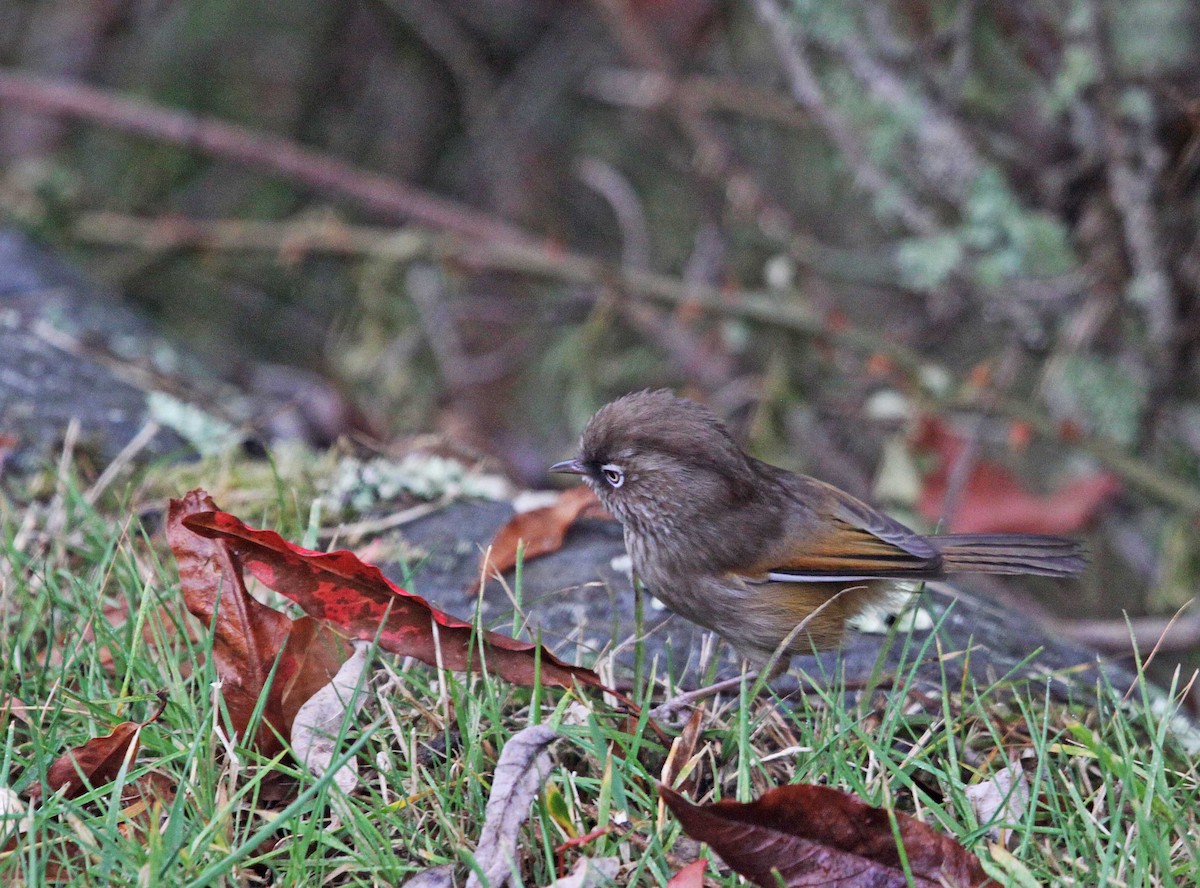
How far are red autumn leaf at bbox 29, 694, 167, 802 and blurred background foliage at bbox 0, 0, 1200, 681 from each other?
7.45ft

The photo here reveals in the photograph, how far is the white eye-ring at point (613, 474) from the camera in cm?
325

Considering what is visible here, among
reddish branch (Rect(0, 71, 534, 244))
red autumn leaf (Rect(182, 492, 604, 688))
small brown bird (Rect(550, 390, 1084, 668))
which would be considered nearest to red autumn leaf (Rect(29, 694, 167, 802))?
red autumn leaf (Rect(182, 492, 604, 688))

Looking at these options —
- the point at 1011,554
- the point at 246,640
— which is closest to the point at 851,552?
the point at 1011,554

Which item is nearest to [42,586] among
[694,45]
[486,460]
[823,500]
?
[486,460]

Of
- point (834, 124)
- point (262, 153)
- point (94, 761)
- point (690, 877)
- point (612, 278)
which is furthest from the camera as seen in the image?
point (262, 153)

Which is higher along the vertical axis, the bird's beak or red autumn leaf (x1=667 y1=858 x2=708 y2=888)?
red autumn leaf (x1=667 y1=858 x2=708 y2=888)

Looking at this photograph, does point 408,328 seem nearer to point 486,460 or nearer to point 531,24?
point 531,24

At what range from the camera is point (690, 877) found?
208 cm

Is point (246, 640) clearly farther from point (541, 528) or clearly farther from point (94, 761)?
point (541, 528)

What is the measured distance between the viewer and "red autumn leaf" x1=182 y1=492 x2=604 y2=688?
2520 millimetres

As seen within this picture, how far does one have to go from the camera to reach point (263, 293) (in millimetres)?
7965

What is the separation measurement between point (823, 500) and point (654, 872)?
57.9 inches

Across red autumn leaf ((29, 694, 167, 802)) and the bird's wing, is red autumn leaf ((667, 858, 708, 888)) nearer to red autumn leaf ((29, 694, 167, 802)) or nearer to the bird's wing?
red autumn leaf ((29, 694, 167, 802))

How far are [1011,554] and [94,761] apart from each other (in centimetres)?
213
